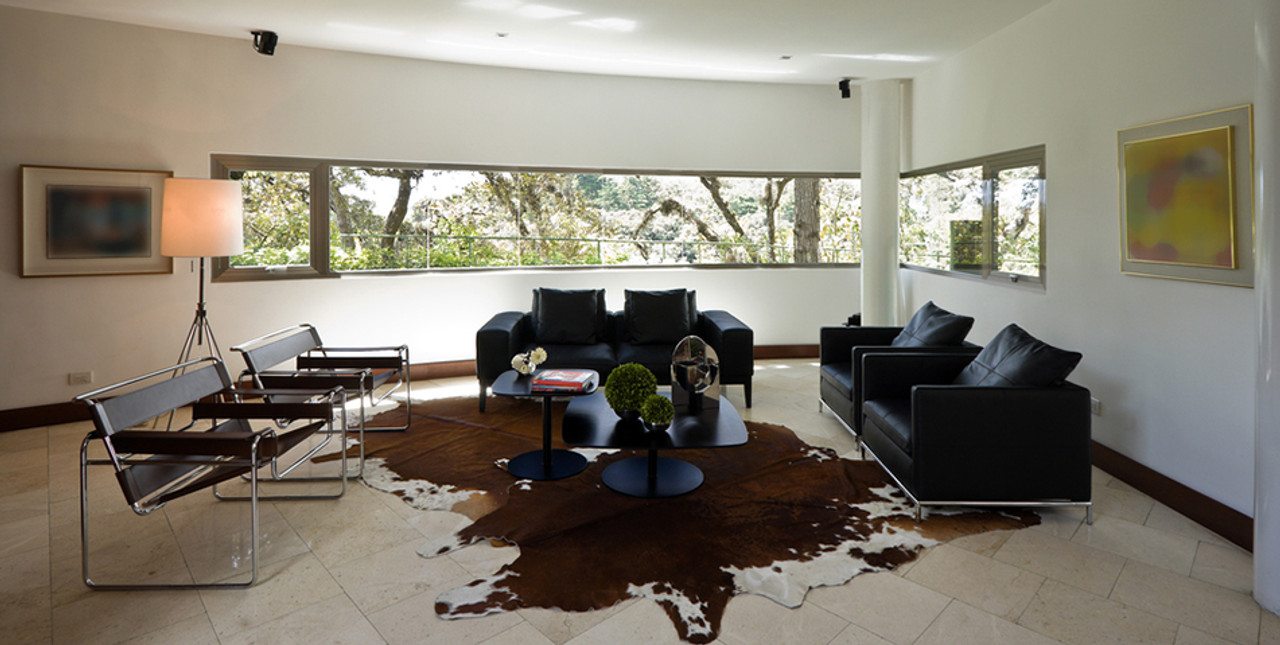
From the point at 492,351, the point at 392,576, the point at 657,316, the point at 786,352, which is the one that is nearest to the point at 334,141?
the point at 492,351

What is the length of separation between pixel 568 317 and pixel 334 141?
8.34 feet

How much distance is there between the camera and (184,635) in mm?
2596

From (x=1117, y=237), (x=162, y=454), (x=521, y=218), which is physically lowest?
(x=162, y=454)

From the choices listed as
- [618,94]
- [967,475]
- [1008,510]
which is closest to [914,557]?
[967,475]

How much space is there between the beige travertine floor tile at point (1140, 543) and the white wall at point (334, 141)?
4.63m

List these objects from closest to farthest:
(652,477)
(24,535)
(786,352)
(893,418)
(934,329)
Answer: (24,535) < (893,418) < (652,477) < (934,329) < (786,352)

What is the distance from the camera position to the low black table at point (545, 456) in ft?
14.0

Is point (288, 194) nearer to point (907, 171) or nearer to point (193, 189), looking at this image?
point (193, 189)

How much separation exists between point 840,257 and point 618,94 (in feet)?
9.77

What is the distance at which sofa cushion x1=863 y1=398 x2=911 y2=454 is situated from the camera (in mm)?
3744

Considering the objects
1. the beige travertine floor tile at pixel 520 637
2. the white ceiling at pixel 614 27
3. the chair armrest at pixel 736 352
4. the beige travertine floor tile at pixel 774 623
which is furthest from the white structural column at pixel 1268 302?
the chair armrest at pixel 736 352

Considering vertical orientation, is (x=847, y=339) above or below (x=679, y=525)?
above

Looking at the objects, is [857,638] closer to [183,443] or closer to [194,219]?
[183,443]

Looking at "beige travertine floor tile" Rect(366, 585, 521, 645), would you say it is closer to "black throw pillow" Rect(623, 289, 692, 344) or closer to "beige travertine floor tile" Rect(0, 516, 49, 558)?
"beige travertine floor tile" Rect(0, 516, 49, 558)
